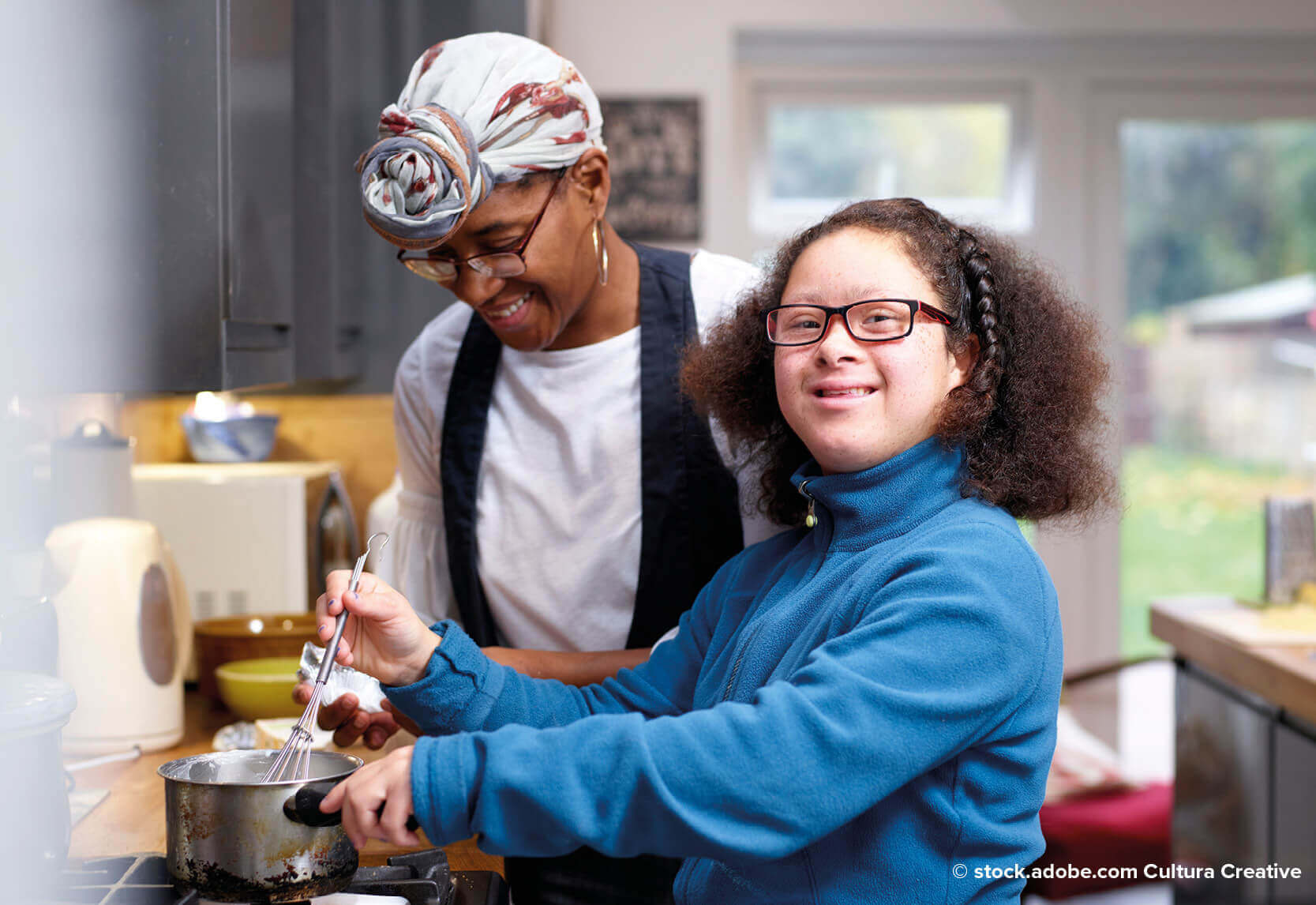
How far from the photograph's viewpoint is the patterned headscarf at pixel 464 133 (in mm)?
1011

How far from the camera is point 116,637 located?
1.46m

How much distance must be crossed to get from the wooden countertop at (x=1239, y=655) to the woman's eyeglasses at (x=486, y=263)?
1461 mm

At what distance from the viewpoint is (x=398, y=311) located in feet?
6.60

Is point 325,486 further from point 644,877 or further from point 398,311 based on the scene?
point 644,877

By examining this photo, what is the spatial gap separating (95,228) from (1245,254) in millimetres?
3461

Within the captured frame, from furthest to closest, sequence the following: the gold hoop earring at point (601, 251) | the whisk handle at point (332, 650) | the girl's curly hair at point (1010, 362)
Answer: the gold hoop earring at point (601, 251), the girl's curly hair at point (1010, 362), the whisk handle at point (332, 650)

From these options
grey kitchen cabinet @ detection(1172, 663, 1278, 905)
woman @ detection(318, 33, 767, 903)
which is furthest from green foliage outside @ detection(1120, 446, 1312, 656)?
woman @ detection(318, 33, 767, 903)

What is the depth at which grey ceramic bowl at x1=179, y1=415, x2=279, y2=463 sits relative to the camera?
2.30 m

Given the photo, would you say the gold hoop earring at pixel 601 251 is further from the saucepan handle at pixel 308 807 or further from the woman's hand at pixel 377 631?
the saucepan handle at pixel 308 807

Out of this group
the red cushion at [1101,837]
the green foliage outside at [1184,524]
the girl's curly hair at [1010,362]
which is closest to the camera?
the girl's curly hair at [1010,362]

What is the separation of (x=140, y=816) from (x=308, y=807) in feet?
1.98

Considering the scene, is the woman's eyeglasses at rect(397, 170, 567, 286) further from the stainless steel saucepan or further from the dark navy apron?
the stainless steel saucepan

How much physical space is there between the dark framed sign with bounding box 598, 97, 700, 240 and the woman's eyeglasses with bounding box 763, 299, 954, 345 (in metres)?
2.24

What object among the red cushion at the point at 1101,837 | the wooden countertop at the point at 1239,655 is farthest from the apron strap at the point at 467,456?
the red cushion at the point at 1101,837
